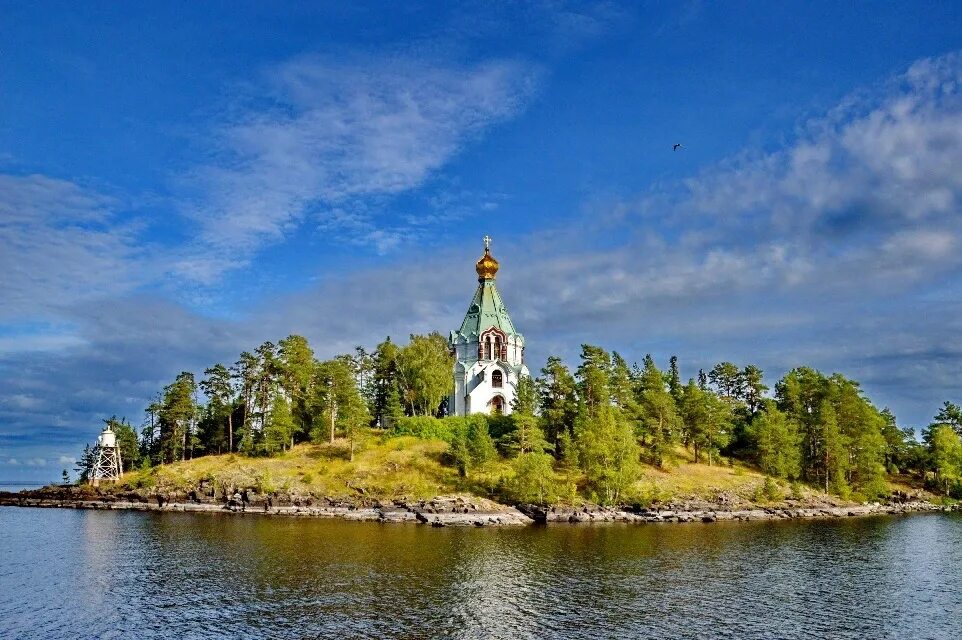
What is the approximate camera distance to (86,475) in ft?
405

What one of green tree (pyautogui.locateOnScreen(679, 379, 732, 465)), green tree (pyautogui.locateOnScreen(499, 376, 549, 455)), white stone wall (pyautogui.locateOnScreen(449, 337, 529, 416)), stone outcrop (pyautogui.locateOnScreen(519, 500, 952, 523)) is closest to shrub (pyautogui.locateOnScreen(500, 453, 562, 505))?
stone outcrop (pyautogui.locateOnScreen(519, 500, 952, 523))

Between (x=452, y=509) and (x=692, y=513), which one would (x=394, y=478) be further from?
(x=692, y=513)

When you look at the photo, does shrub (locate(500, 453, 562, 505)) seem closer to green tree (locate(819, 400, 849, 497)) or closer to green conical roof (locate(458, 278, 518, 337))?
green conical roof (locate(458, 278, 518, 337))

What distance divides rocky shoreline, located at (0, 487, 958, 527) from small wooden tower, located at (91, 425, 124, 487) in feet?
23.1

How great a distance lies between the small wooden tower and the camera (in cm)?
11096

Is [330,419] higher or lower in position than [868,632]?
higher

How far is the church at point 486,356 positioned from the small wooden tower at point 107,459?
56.8m

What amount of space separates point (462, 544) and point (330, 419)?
165ft

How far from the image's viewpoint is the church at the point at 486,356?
400 ft

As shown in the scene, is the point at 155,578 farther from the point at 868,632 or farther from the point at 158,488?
the point at 158,488

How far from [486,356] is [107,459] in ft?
217

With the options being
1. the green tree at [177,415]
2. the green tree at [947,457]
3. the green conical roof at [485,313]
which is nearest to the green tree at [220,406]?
the green tree at [177,415]

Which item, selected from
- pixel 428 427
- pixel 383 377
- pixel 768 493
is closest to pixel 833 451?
pixel 768 493

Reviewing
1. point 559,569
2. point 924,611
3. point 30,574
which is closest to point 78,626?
point 30,574
